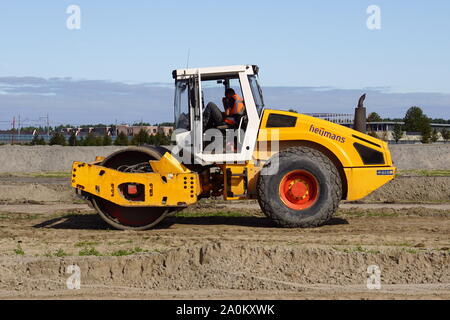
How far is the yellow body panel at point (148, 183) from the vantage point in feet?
36.8

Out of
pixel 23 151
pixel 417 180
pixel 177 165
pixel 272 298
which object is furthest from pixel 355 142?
pixel 23 151

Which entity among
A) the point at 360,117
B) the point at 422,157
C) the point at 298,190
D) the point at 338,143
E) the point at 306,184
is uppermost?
the point at 360,117

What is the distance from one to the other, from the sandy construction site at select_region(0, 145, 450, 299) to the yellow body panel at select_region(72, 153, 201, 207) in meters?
0.57

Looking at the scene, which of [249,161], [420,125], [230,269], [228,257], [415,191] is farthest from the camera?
[420,125]

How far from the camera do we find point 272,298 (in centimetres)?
722

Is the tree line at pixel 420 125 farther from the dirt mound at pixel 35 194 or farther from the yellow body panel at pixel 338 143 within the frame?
the yellow body panel at pixel 338 143

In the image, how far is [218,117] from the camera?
11.3 meters

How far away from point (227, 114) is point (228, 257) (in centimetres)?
349

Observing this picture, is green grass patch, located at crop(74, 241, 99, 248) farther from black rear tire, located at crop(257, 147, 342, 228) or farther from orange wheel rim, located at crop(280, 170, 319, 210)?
orange wheel rim, located at crop(280, 170, 319, 210)

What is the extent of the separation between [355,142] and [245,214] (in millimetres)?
3599

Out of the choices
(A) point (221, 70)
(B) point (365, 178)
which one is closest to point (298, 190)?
(B) point (365, 178)

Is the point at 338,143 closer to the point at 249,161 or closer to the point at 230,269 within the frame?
the point at 249,161
